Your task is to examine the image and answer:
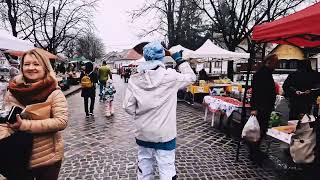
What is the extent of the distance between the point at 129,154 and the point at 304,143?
10.4 ft

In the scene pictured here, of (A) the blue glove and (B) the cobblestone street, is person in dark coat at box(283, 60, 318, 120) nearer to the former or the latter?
(B) the cobblestone street

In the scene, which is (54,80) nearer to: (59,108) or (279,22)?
(59,108)

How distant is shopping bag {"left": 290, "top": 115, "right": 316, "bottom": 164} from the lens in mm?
4562

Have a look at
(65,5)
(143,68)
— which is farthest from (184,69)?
(65,5)

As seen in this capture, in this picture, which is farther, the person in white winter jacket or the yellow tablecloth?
the yellow tablecloth

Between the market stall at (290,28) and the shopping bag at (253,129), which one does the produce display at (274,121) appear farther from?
the shopping bag at (253,129)

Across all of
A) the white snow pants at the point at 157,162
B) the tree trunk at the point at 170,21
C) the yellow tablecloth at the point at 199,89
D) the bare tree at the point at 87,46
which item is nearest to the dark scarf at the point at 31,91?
the white snow pants at the point at 157,162

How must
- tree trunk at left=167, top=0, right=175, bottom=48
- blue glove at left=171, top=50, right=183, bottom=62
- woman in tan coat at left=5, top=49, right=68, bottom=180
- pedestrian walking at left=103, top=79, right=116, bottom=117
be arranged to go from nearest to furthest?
woman in tan coat at left=5, top=49, right=68, bottom=180
blue glove at left=171, top=50, right=183, bottom=62
pedestrian walking at left=103, top=79, right=116, bottom=117
tree trunk at left=167, top=0, right=175, bottom=48

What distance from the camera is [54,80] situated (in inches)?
105

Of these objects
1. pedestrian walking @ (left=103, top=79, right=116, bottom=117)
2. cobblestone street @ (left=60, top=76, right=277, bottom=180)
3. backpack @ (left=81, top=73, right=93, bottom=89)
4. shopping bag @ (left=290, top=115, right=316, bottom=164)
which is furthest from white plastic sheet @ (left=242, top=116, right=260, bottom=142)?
backpack @ (left=81, top=73, right=93, bottom=89)

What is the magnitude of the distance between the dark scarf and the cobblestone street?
2.79m

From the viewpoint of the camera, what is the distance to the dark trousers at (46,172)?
2.58 metres

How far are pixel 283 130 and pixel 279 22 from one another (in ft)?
5.83

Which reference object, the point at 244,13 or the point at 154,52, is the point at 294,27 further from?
the point at 244,13
